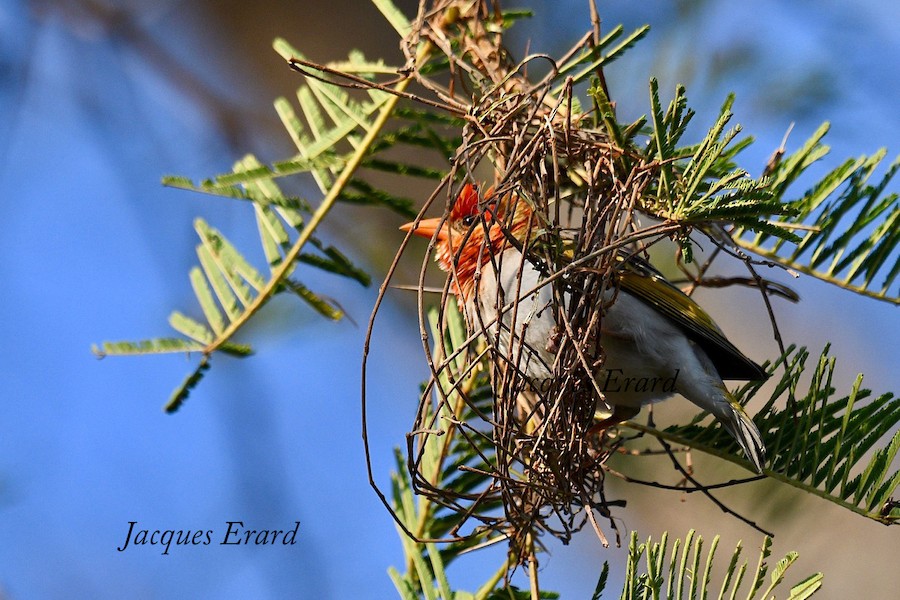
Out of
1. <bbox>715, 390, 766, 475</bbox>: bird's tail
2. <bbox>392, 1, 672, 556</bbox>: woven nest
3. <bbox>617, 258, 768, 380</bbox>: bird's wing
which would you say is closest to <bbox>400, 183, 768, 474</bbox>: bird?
<bbox>617, 258, 768, 380</bbox>: bird's wing

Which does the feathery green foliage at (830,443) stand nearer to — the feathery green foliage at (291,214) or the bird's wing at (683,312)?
the bird's wing at (683,312)

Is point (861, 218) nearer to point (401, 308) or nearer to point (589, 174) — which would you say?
point (589, 174)

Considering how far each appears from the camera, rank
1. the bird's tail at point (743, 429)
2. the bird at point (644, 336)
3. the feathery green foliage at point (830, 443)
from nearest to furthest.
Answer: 1. the feathery green foliage at point (830, 443)
2. the bird's tail at point (743, 429)
3. the bird at point (644, 336)

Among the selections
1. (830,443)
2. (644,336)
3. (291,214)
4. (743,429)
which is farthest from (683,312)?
(291,214)

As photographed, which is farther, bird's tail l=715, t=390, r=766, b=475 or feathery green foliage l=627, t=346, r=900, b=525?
bird's tail l=715, t=390, r=766, b=475

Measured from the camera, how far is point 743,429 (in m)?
2.08

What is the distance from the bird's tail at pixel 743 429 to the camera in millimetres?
1974

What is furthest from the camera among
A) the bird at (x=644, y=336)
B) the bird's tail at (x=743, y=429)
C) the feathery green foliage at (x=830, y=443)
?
the bird at (x=644, y=336)

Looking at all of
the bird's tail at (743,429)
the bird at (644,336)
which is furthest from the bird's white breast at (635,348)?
the bird's tail at (743,429)

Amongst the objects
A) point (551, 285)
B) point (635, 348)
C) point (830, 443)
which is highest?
point (635, 348)

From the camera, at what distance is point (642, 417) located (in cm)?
402

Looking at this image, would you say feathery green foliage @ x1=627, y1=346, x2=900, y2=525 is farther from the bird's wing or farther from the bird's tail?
the bird's wing

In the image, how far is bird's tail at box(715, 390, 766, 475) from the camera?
1.97 metres

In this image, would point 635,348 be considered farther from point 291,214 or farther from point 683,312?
point 291,214
